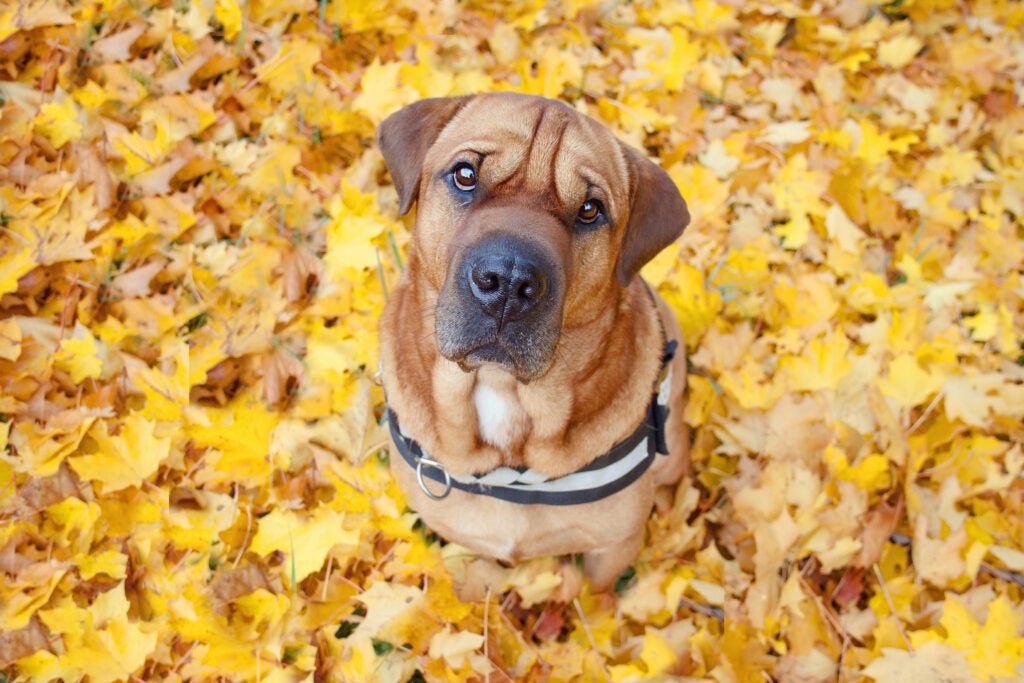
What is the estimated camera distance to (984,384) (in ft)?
11.7

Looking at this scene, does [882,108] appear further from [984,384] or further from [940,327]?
[984,384]

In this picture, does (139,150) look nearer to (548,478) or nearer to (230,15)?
(230,15)

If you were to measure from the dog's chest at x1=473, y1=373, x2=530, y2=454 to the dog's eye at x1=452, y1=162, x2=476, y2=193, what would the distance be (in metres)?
0.70

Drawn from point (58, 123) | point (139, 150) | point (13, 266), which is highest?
point (58, 123)

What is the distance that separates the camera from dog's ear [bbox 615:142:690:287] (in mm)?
2670

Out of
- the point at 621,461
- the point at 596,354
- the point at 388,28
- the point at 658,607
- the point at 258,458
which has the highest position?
the point at 388,28

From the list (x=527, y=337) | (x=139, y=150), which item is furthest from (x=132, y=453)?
(x=527, y=337)

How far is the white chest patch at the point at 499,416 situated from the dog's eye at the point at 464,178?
72cm

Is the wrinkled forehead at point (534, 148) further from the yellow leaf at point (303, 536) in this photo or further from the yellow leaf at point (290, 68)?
the yellow leaf at point (290, 68)

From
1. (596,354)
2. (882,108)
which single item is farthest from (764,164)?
(596,354)

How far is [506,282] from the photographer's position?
221 cm

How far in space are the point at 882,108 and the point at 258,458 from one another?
4.74m

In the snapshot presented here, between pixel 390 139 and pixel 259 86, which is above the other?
pixel 390 139

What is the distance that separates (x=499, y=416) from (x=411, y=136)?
114 cm
